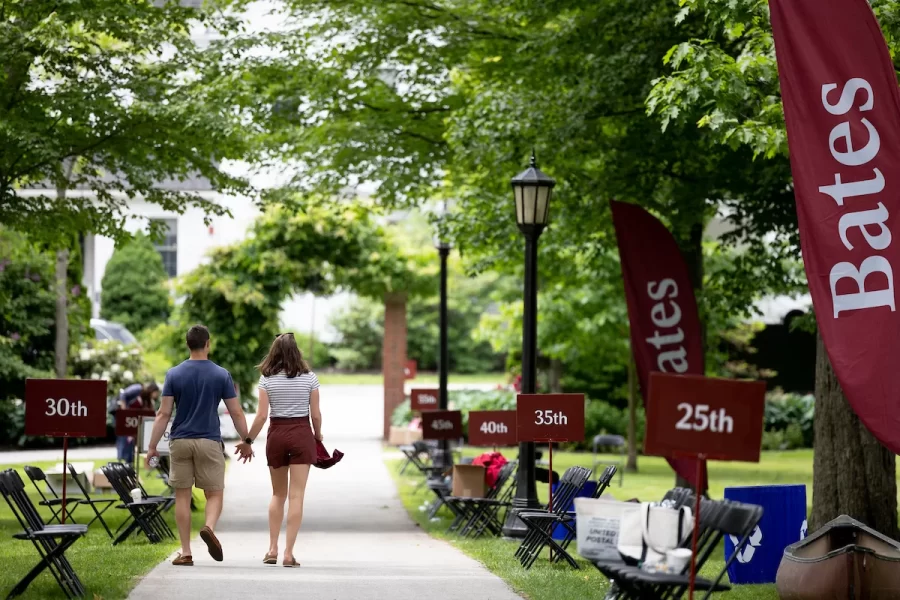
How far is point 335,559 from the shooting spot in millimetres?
12945

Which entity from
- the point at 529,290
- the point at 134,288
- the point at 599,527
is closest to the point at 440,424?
the point at 529,290

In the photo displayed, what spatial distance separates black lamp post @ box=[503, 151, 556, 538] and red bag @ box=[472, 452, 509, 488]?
40.0 inches

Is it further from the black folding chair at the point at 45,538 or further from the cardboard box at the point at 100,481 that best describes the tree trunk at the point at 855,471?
the cardboard box at the point at 100,481

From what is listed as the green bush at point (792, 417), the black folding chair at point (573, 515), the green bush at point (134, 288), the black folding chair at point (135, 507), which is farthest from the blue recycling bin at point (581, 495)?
the green bush at point (134, 288)

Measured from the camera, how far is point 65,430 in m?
12.2

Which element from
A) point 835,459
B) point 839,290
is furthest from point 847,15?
point 835,459

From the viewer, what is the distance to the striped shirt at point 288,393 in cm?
1121

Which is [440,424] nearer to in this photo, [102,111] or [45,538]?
[102,111]

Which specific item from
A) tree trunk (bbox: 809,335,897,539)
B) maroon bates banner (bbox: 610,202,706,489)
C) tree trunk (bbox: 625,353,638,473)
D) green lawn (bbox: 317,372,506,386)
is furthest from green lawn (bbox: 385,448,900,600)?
green lawn (bbox: 317,372,506,386)

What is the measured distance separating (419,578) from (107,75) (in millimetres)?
8654

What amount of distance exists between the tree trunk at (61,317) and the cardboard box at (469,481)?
16.3 m

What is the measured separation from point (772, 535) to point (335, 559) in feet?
13.7

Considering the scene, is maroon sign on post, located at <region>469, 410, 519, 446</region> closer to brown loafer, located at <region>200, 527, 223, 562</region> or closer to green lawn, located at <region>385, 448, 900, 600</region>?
green lawn, located at <region>385, 448, 900, 600</region>

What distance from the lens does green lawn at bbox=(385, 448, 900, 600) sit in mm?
10555
